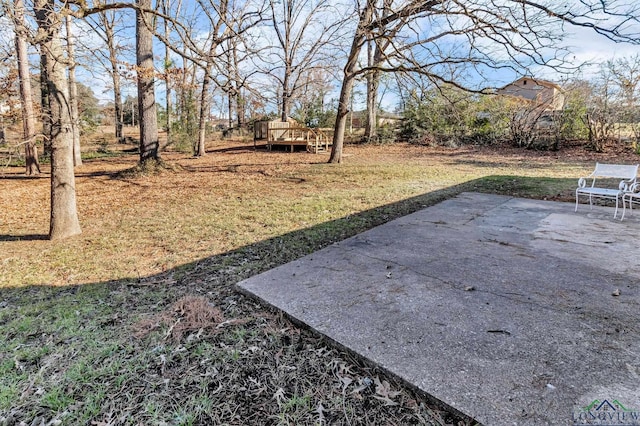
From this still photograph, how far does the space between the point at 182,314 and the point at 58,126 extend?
10.3 ft

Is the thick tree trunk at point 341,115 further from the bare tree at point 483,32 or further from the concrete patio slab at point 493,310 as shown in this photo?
the concrete patio slab at point 493,310

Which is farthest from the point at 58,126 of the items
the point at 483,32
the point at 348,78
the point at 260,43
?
the point at 348,78

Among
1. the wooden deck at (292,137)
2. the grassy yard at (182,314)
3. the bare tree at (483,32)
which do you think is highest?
the bare tree at (483,32)

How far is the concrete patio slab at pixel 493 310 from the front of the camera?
1.48 meters

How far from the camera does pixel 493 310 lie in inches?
84.9

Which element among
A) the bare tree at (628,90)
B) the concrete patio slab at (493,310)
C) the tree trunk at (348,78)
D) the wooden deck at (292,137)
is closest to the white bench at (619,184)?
the concrete patio slab at (493,310)

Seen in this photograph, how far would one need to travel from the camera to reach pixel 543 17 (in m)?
4.84

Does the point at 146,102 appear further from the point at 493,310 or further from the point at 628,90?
the point at 628,90

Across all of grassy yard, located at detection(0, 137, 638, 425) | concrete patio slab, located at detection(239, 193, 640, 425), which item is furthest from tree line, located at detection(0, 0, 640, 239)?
concrete patio slab, located at detection(239, 193, 640, 425)

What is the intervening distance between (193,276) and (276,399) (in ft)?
5.97

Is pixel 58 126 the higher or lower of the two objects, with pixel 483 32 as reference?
lower

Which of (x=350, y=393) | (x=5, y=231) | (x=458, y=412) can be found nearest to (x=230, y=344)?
(x=350, y=393)

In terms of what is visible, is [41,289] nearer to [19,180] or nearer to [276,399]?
[276,399]

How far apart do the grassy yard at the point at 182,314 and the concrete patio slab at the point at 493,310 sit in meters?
0.20
